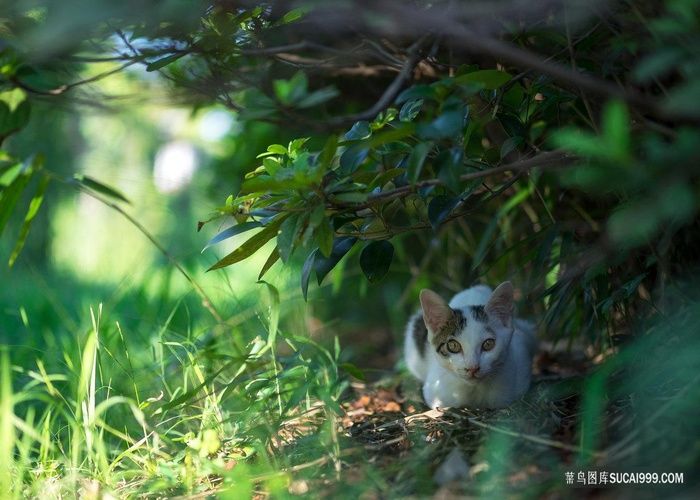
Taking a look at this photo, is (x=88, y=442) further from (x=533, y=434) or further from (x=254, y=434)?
(x=533, y=434)

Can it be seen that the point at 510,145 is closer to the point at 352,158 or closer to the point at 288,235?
the point at 352,158

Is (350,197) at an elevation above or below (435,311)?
above

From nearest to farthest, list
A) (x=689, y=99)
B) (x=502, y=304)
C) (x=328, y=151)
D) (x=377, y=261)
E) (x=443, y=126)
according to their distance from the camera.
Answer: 1. (x=689, y=99)
2. (x=443, y=126)
3. (x=328, y=151)
4. (x=377, y=261)
5. (x=502, y=304)

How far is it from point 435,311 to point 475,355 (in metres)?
0.21

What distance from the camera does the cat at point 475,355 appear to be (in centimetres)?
211

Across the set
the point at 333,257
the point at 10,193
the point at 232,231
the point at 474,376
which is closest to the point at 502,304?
the point at 474,376

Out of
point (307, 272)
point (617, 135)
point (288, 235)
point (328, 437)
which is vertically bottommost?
point (328, 437)

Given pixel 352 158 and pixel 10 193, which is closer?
pixel 352 158

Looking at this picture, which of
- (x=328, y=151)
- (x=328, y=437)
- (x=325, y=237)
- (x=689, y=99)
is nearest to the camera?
(x=689, y=99)

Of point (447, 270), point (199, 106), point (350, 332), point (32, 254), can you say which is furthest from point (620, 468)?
point (32, 254)

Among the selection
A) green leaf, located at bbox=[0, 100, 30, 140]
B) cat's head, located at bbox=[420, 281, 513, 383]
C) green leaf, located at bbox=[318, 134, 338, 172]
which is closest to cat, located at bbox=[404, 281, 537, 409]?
cat's head, located at bbox=[420, 281, 513, 383]

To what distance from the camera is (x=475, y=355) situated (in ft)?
6.89

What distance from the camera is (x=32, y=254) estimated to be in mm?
5746

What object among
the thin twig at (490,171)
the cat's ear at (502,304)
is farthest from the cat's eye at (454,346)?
the thin twig at (490,171)
